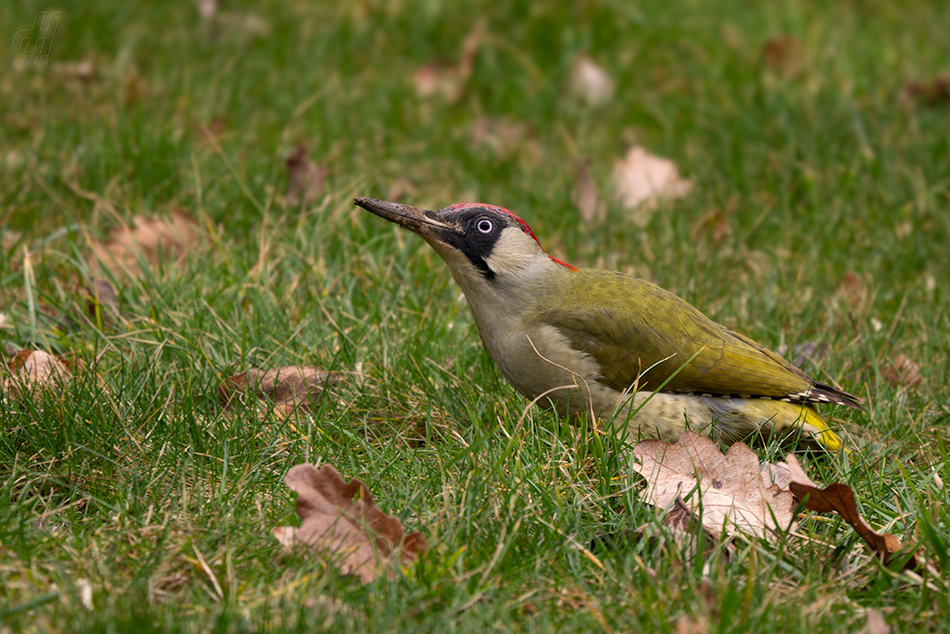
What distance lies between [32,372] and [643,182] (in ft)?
10.9

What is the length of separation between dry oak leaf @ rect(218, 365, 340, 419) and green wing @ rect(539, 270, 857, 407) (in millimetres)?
807

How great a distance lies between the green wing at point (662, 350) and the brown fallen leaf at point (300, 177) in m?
1.88

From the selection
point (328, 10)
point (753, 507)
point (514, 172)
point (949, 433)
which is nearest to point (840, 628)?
point (753, 507)

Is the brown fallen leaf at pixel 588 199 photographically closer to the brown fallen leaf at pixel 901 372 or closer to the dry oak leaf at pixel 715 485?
the brown fallen leaf at pixel 901 372

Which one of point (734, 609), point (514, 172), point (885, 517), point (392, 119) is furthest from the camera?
point (392, 119)

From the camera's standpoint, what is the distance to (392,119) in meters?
6.02

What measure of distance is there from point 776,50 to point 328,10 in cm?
309

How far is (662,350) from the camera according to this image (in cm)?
336

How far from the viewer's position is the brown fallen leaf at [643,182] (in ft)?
17.1

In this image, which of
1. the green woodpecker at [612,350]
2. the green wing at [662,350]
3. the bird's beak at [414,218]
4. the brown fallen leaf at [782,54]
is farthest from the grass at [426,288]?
the bird's beak at [414,218]

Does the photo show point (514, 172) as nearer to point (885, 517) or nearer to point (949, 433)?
point (949, 433)

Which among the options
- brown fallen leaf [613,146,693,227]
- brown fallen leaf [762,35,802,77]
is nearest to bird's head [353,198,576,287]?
brown fallen leaf [613,146,693,227]

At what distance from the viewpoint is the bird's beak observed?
3260 mm

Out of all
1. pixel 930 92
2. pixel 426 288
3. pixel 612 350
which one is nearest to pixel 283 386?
pixel 426 288
